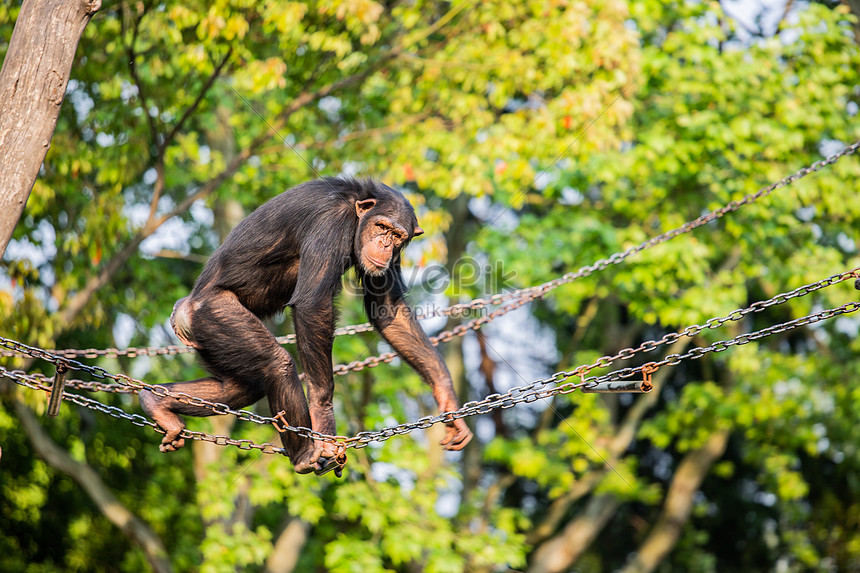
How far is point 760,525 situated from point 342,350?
39.2 ft

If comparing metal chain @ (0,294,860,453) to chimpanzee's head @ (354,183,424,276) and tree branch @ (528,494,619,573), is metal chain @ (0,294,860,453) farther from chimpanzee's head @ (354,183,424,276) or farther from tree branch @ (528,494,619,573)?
tree branch @ (528,494,619,573)

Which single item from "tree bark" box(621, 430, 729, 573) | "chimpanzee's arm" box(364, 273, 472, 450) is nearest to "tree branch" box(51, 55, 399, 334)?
"chimpanzee's arm" box(364, 273, 472, 450)

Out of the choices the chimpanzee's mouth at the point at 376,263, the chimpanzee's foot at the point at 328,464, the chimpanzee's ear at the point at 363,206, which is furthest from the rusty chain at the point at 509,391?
the chimpanzee's ear at the point at 363,206

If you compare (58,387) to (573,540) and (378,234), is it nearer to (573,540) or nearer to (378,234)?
(378,234)

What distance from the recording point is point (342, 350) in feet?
33.2

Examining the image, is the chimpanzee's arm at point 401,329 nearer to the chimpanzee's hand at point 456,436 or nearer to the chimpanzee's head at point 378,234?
the chimpanzee's head at point 378,234

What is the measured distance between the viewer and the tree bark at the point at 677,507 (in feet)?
47.2

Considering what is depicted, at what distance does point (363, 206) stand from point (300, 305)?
0.87 m

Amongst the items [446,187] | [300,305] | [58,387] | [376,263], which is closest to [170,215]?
[446,187]

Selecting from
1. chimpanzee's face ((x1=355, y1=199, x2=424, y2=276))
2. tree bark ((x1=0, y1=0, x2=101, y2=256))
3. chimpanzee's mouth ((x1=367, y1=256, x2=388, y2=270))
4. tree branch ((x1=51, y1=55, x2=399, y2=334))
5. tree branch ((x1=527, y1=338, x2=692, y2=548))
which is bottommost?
tree branch ((x1=527, y1=338, x2=692, y2=548))

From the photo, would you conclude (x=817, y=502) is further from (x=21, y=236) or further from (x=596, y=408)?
(x=21, y=236)

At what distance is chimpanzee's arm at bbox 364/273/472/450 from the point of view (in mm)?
5281

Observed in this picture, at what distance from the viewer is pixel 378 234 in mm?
5133

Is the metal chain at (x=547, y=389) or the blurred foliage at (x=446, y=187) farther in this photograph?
the blurred foliage at (x=446, y=187)
